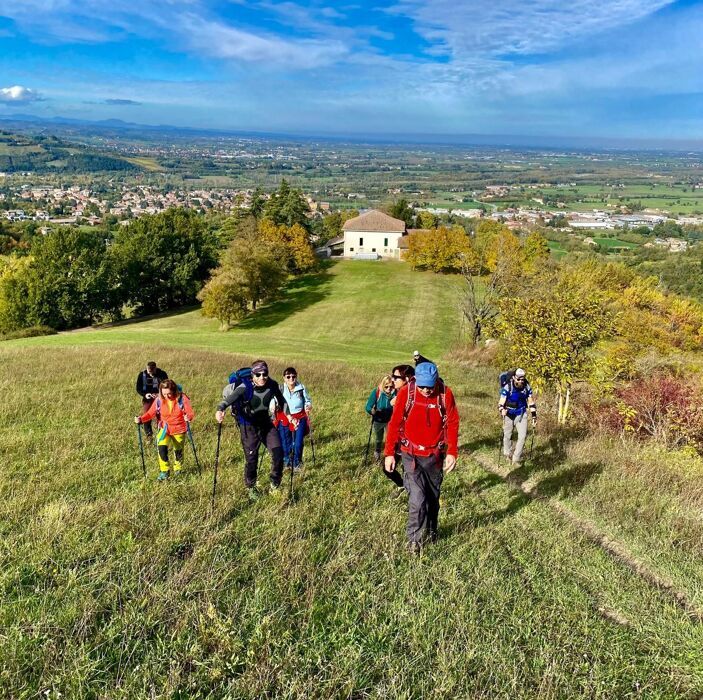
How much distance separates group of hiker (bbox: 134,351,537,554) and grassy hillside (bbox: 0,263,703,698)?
0.42 metres

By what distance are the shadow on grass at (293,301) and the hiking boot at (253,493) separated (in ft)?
129

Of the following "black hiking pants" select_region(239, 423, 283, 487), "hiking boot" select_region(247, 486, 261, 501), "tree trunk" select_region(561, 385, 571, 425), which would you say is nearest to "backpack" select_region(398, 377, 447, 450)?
"black hiking pants" select_region(239, 423, 283, 487)

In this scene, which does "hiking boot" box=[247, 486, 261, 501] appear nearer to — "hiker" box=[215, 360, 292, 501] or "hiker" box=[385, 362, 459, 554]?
"hiker" box=[215, 360, 292, 501]

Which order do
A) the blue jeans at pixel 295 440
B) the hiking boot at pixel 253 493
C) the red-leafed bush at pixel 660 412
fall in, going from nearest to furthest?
Result: the hiking boot at pixel 253 493 → the blue jeans at pixel 295 440 → the red-leafed bush at pixel 660 412

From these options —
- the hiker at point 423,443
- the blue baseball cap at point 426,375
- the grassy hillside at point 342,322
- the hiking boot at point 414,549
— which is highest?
the blue baseball cap at point 426,375

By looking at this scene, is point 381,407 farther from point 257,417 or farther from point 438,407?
point 438,407

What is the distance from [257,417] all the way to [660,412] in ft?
44.1

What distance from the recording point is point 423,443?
5.64 meters

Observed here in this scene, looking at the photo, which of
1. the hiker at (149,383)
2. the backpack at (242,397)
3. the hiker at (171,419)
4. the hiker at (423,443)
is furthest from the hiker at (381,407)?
the hiker at (149,383)

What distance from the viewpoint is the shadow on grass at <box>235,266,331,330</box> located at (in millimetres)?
47188

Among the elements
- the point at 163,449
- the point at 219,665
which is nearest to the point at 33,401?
the point at 163,449

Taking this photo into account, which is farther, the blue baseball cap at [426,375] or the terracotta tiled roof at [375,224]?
the terracotta tiled roof at [375,224]

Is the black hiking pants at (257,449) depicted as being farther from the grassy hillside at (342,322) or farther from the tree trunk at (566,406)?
the grassy hillside at (342,322)

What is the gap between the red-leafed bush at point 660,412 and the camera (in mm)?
13398
